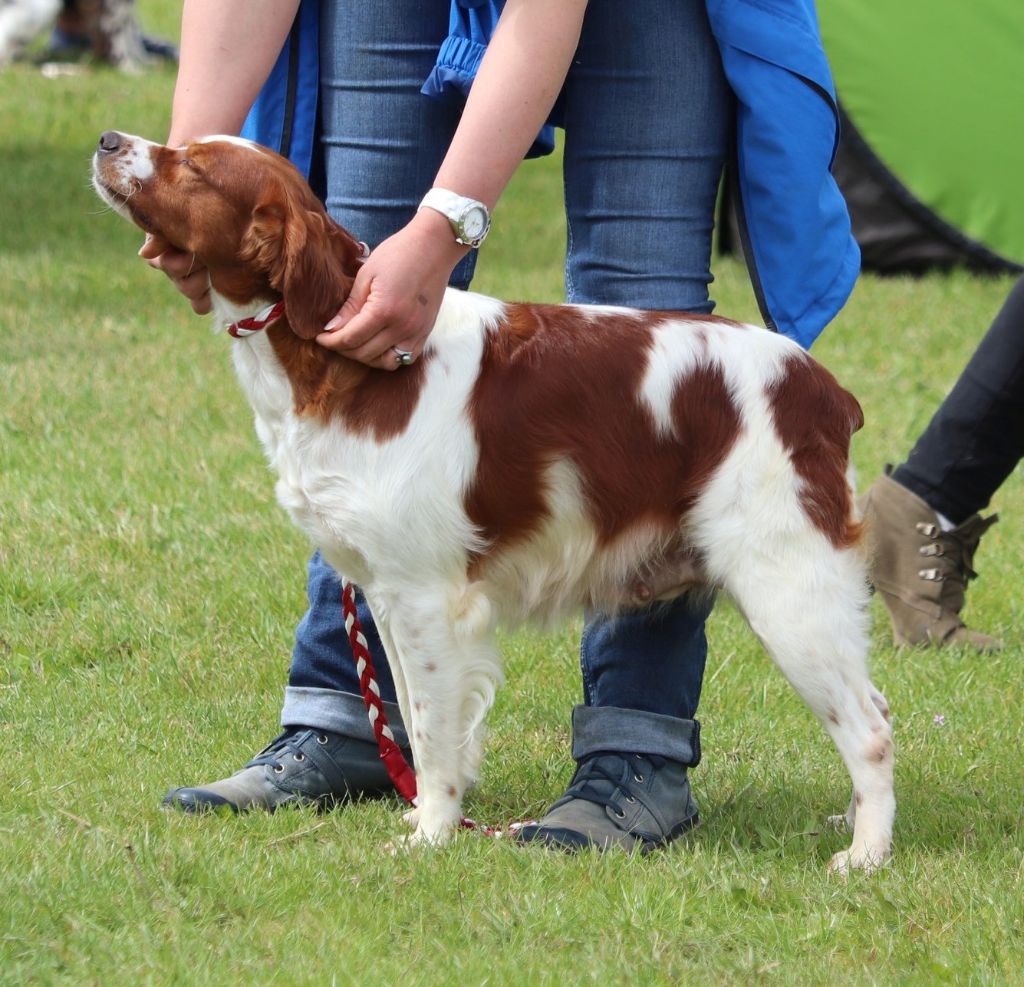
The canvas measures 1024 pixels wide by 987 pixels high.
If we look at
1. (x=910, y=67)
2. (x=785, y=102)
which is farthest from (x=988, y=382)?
(x=910, y=67)

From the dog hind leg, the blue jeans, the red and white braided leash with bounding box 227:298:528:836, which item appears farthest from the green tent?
the red and white braided leash with bounding box 227:298:528:836

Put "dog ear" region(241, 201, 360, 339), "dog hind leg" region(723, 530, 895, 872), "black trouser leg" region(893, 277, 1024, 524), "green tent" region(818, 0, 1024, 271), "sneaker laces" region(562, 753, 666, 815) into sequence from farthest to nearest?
"green tent" region(818, 0, 1024, 271), "black trouser leg" region(893, 277, 1024, 524), "sneaker laces" region(562, 753, 666, 815), "dog hind leg" region(723, 530, 895, 872), "dog ear" region(241, 201, 360, 339)

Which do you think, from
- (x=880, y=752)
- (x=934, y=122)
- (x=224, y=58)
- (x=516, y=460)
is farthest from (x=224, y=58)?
(x=934, y=122)

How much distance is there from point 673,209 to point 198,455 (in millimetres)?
3107

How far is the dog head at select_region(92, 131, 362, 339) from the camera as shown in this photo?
9.16ft

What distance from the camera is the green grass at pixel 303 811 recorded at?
2.66 m

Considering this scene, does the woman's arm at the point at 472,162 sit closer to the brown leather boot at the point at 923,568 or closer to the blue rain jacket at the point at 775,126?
the blue rain jacket at the point at 775,126

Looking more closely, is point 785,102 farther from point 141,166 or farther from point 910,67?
point 910,67

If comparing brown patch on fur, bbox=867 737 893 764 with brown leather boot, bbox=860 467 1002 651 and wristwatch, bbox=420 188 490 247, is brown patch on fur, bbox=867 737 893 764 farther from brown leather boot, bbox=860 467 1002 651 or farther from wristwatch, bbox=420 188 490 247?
brown leather boot, bbox=860 467 1002 651

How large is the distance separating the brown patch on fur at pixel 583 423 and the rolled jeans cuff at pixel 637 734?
1.61 ft

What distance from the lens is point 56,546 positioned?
4.90 m

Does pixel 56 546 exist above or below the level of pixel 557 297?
above

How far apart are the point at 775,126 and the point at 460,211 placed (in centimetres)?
65

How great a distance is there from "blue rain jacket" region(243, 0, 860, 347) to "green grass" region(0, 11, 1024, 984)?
1042mm
